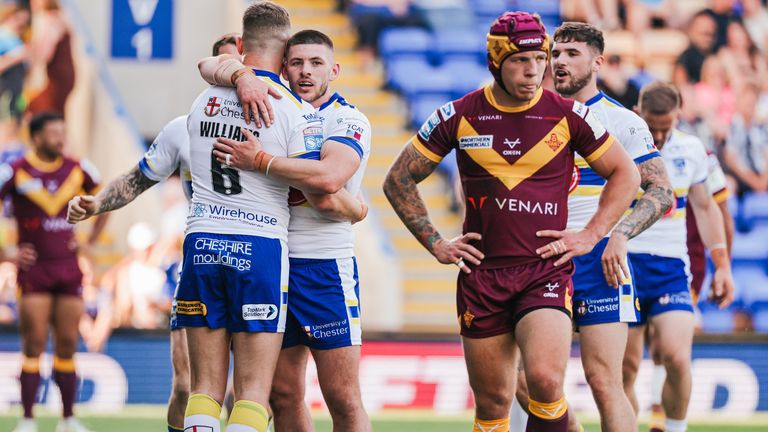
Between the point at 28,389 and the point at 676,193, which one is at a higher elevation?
the point at 676,193

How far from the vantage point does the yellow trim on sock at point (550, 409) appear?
19.2 feet

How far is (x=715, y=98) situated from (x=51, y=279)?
10.3 meters

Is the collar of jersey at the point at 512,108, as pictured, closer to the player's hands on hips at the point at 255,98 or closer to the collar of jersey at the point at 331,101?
the collar of jersey at the point at 331,101

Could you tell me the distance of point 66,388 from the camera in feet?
31.6

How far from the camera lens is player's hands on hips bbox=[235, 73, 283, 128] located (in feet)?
18.2

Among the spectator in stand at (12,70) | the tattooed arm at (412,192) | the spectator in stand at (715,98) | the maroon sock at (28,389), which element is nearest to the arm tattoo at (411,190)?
the tattooed arm at (412,192)

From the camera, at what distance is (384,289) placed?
1440 centimetres

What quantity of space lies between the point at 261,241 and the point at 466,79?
11.7 metres

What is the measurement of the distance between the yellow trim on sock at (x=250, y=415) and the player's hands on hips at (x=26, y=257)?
471 cm

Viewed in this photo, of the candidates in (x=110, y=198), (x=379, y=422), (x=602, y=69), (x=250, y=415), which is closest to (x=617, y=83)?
(x=602, y=69)

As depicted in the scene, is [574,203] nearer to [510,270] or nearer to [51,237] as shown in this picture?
[510,270]

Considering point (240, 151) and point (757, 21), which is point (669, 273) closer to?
point (240, 151)

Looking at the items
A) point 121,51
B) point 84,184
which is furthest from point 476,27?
point 84,184

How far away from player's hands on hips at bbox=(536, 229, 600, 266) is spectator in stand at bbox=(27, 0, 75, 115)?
39.7 feet
